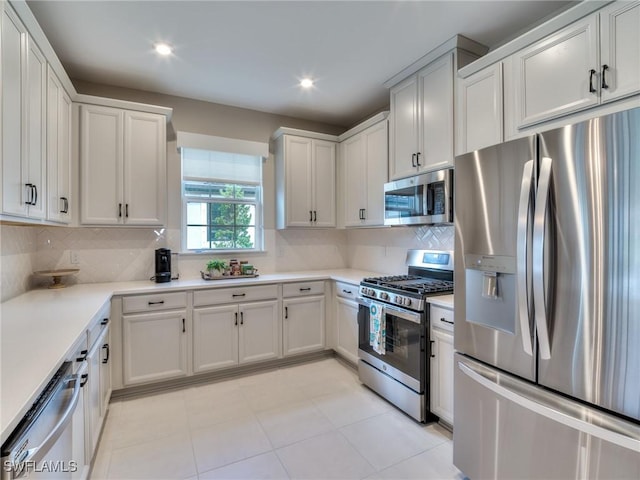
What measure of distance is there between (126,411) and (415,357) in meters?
2.22

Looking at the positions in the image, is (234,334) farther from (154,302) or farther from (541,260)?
(541,260)

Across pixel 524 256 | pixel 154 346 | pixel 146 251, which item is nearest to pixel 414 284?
pixel 524 256

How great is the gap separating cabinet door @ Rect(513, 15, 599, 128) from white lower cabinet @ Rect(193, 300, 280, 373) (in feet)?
8.35

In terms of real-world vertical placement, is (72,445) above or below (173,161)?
below

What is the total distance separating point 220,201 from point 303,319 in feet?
5.19

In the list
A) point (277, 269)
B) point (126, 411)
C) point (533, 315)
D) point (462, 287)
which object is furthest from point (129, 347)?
point (533, 315)

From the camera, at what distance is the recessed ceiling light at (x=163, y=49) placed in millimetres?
2377

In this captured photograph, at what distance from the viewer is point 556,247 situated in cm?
132

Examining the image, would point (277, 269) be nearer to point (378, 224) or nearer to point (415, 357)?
point (378, 224)

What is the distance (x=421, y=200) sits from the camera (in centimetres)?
257

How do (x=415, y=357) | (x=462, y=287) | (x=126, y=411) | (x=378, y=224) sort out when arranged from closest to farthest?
(x=462, y=287) < (x=415, y=357) < (x=126, y=411) < (x=378, y=224)

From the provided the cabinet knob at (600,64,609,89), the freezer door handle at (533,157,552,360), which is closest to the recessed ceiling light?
the freezer door handle at (533,157,552,360)

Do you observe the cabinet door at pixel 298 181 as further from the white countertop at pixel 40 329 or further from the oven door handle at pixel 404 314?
the oven door handle at pixel 404 314

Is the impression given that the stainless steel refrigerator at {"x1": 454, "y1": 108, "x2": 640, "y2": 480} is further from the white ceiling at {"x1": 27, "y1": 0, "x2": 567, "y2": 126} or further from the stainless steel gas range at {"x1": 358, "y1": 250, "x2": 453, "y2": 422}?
the white ceiling at {"x1": 27, "y1": 0, "x2": 567, "y2": 126}
